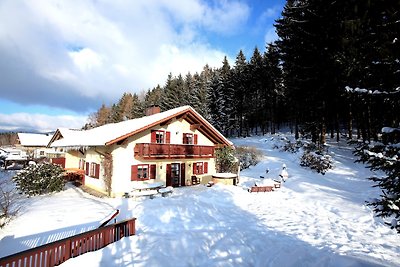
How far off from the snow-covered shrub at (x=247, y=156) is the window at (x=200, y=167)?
20.5ft

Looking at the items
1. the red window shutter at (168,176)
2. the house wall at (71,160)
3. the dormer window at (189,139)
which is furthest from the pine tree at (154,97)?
the red window shutter at (168,176)

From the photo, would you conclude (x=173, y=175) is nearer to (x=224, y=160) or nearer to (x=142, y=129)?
(x=142, y=129)

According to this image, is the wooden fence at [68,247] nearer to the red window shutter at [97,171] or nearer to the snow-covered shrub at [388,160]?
the snow-covered shrub at [388,160]

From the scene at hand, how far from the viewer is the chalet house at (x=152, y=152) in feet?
58.2

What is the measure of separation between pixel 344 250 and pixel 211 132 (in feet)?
56.0

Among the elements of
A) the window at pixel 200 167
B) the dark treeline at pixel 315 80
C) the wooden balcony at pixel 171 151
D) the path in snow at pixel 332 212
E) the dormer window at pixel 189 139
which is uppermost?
the dark treeline at pixel 315 80

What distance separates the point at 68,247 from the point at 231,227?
6.38 m

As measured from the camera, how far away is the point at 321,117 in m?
26.3

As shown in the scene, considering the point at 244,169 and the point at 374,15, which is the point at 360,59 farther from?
the point at 244,169

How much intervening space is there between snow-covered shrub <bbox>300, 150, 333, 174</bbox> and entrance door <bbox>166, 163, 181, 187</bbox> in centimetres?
1226

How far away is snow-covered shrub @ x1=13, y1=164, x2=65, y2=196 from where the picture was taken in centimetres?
1722

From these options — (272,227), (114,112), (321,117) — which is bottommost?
(272,227)

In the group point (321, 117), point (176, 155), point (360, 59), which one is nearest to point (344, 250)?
point (360, 59)

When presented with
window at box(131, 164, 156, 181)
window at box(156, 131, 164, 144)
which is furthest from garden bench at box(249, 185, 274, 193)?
window at box(156, 131, 164, 144)
